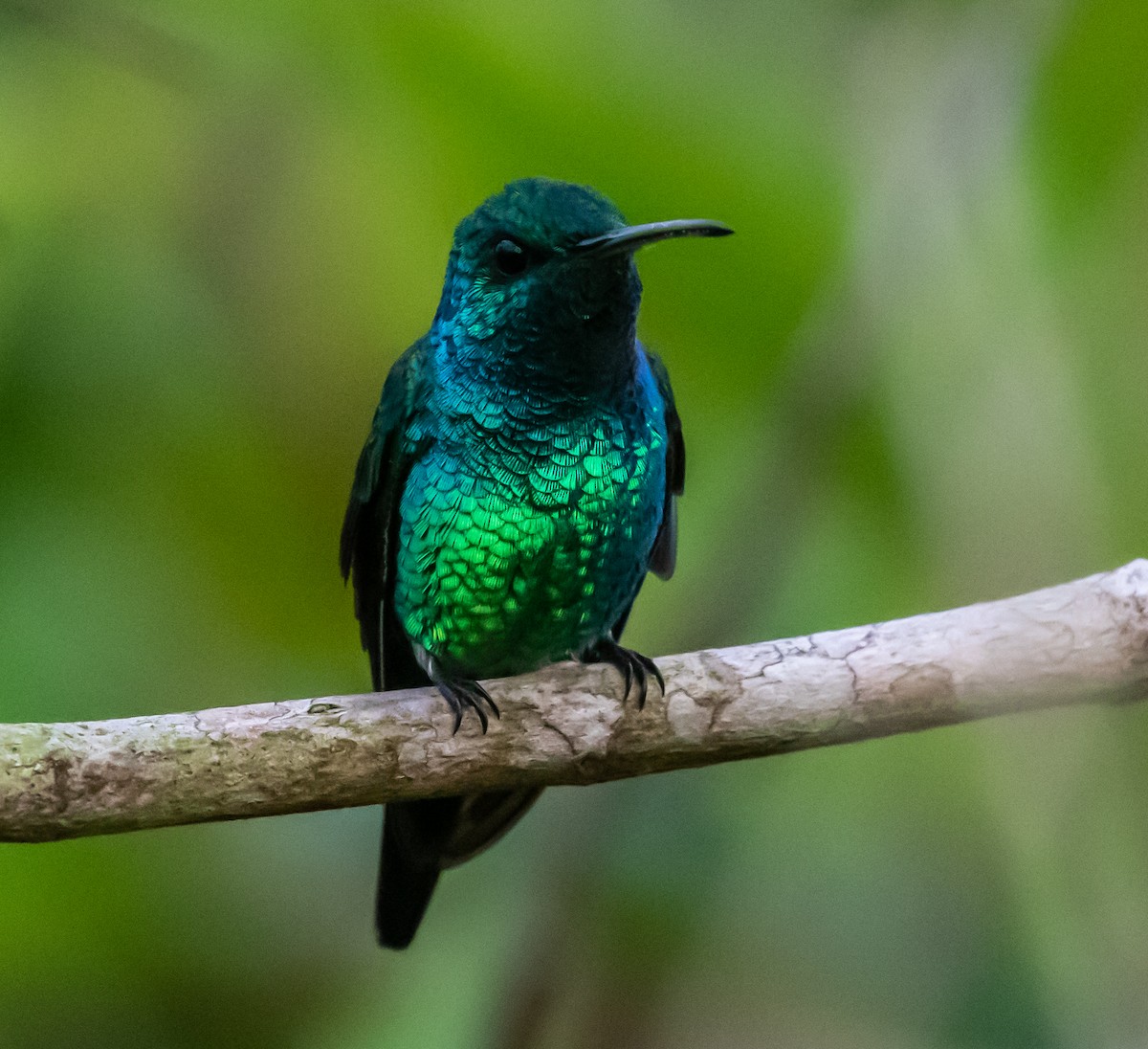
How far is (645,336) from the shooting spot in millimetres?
2562

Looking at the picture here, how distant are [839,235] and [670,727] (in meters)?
0.92

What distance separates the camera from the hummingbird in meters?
2.03

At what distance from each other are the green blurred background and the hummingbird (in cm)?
28

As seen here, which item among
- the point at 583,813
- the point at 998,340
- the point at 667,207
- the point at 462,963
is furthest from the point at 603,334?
the point at 462,963

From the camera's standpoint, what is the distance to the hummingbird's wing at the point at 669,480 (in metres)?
2.31

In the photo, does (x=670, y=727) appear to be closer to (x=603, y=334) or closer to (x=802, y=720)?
(x=802, y=720)

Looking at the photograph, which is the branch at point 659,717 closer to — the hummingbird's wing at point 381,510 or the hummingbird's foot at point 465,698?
the hummingbird's foot at point 465,698

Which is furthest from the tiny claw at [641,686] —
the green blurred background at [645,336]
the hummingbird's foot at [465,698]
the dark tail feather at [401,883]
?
the dark tail feather at [401,883]

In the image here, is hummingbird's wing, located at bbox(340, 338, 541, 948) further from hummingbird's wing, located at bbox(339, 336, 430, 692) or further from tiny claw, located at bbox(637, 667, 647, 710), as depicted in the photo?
tiny claw, located at bbox(637, 667, 647, 710)

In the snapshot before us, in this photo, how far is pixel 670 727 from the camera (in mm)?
1841

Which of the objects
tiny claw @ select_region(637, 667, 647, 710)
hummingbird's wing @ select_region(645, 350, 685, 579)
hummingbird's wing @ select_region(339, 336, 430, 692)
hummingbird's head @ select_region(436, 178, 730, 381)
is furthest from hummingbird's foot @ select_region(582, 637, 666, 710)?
hummingbird's head @ select_region(436, 178, 730, 381)

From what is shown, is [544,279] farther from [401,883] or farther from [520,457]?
[401,883]

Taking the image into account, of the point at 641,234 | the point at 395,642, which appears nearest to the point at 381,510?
the point at 395,642

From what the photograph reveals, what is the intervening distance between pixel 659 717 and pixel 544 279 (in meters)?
0.70
